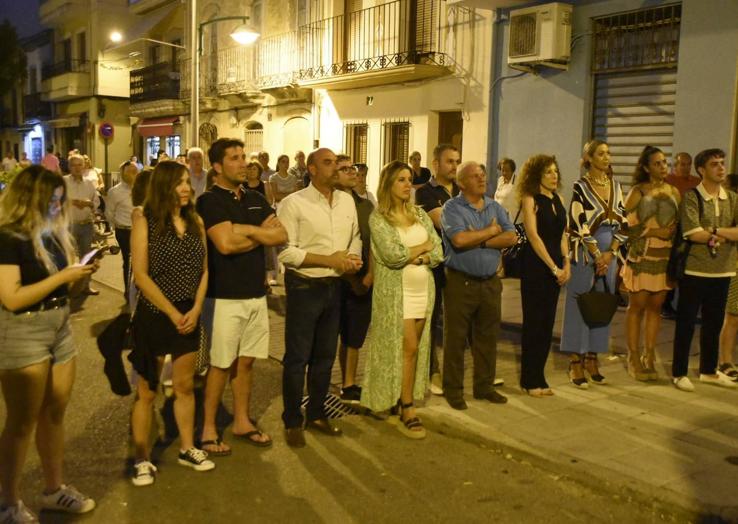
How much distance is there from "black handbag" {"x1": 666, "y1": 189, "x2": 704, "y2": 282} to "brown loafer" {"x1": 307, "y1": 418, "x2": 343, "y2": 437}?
3.13 m

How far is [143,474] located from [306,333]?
1331 mm

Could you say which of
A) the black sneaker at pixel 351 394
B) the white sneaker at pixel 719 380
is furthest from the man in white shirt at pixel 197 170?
the white sneaker at pixel 719 380

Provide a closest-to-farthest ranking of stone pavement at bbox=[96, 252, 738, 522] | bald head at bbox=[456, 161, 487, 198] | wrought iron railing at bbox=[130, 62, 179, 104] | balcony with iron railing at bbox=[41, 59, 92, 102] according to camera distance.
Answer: stone pavement at bbox=[96, 252, 738, 522]
bald head at bbox=[456, 161, 487, 198]
wrought iron railing at bbox=[130, 62, 179, 104]
balcony with iron railing at bbox=[41, 59, 92, 102]

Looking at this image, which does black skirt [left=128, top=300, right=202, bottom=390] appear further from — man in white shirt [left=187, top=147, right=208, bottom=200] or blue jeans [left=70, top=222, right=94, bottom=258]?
blue jeans [left=70, top=222, right=94, bottom=258]

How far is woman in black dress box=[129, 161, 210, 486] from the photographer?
4391mm

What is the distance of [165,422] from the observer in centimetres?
561

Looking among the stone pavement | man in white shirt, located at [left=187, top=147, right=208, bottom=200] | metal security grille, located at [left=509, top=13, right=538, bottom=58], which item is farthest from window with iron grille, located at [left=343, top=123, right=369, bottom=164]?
the stone pavement

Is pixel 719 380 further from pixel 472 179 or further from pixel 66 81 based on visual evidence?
pixel 66 81

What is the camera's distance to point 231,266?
15.9 ft

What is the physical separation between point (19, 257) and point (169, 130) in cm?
2397

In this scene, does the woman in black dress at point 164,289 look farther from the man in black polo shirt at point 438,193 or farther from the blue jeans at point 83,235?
the blue jeans at point 83,235

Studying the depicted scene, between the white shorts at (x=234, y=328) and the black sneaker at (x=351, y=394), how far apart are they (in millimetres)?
1225

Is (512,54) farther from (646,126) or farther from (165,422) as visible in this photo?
(165,422)

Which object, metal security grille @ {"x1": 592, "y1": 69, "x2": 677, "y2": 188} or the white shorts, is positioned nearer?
the white shorts
